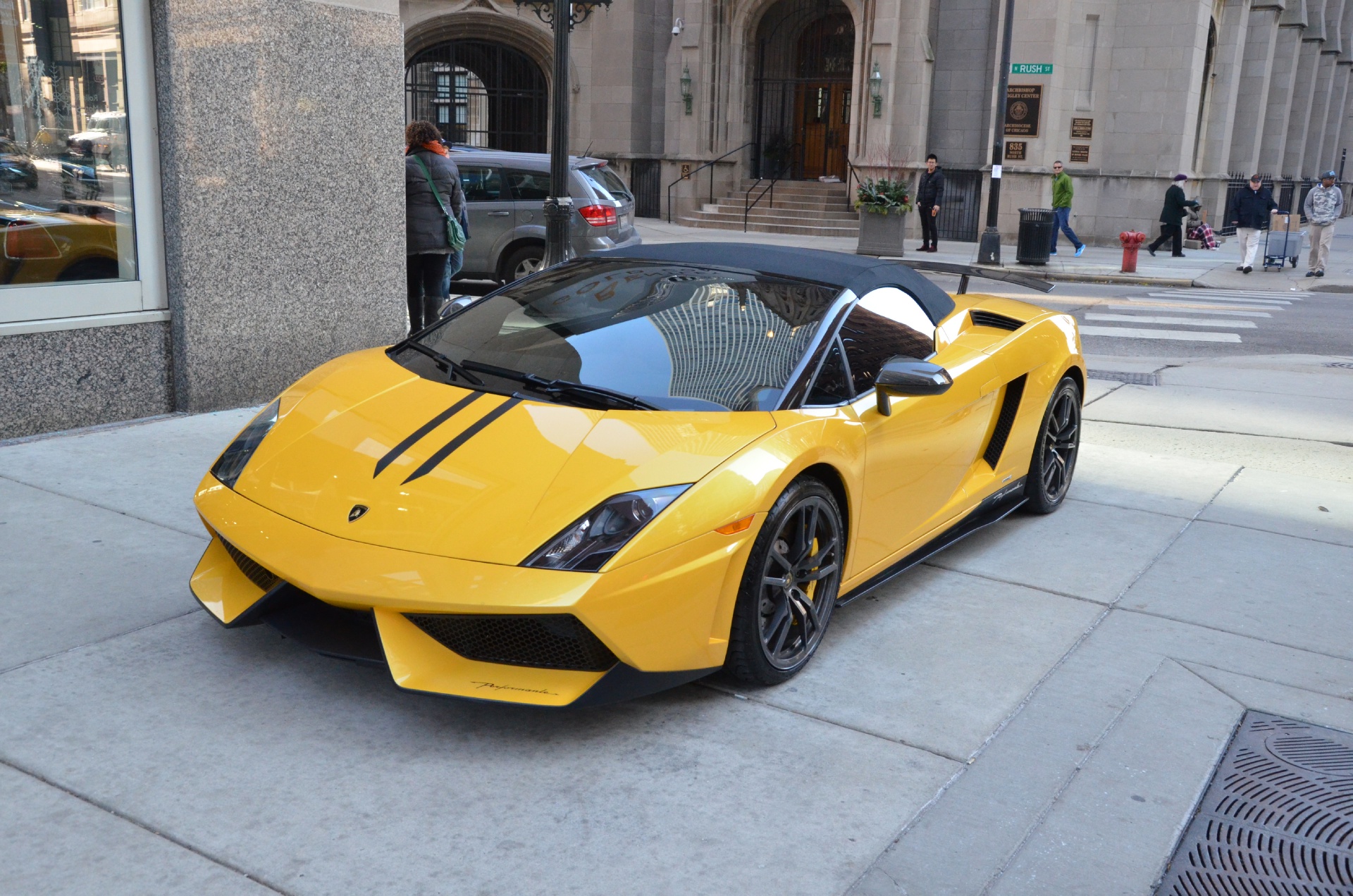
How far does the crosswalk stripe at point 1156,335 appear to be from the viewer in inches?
531

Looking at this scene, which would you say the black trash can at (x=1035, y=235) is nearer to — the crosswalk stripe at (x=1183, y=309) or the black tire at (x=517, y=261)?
the crosswalk stripe at (x=1183, y=309)

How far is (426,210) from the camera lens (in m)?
9.17

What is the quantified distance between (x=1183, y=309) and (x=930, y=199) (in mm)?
9031

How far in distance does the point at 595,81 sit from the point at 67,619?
93.7 feet

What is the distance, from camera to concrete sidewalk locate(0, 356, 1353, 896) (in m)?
2.96

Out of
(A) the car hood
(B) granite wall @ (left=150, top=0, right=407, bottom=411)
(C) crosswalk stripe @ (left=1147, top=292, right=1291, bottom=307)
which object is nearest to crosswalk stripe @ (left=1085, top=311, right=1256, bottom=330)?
(C) crosswalk stripe @ (left=1147, top=292, right=1291, bottom=307)

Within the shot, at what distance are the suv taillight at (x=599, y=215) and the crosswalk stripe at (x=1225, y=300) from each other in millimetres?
8752

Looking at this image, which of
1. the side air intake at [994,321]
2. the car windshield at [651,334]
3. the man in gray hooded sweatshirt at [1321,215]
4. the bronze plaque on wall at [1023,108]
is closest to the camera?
the car windshield at [651,334]

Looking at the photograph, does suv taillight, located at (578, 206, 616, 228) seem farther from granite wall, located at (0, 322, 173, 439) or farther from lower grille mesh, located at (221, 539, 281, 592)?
lower grille mesh, located at (221, 539, 281, 592)

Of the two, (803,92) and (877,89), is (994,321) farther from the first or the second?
(803,92)

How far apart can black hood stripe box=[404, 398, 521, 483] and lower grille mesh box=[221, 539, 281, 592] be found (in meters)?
0.52

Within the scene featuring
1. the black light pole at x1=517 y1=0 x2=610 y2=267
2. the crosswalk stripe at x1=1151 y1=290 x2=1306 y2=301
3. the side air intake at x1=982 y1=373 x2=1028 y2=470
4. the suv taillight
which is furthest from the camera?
the crosswalk stripe at x1=1151 y1=290 x2=1306 y2=301

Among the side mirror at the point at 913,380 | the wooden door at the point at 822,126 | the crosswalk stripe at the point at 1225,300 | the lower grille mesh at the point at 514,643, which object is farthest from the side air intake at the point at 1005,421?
the wooden door at the point at 822,126

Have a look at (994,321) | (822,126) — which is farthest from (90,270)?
(822,126)
